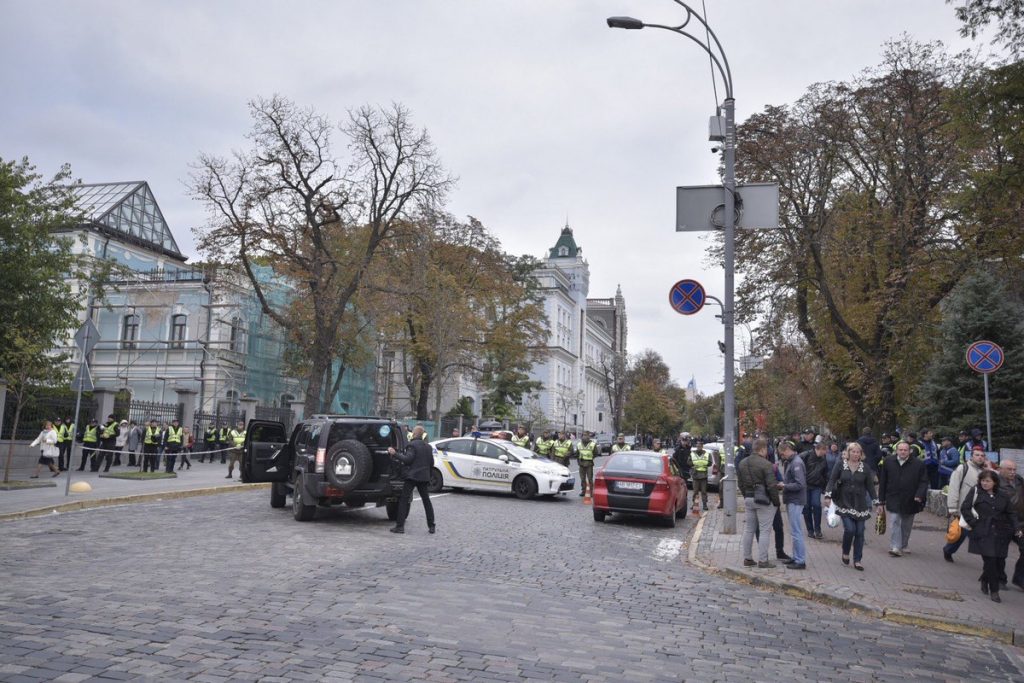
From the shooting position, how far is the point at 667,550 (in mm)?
13414

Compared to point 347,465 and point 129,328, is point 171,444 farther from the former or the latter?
point 129,328

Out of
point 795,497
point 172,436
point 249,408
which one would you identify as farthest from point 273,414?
point 795,497

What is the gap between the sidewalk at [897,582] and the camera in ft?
28.4

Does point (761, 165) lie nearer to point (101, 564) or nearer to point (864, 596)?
point (864, 596)

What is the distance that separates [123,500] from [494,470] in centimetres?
866

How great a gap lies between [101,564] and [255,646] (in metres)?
4.24

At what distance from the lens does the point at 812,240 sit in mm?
26562

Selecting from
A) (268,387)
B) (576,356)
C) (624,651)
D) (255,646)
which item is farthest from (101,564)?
(576,356)

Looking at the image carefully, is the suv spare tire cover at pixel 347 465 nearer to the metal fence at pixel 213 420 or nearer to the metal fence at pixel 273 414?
the metal fence at pixel 213 420

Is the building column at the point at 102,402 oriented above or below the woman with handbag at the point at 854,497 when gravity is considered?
above

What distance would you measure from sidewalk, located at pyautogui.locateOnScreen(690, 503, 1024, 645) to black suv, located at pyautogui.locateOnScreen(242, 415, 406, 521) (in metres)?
5.45

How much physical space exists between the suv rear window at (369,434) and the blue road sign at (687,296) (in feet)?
18.5

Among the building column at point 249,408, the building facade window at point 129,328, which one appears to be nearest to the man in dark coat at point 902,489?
the building column at point 249,408

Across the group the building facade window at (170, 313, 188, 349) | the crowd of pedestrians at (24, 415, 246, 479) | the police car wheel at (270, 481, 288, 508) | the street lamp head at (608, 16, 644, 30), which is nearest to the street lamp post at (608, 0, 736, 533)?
the street lamp head at (608, 16, 644, 30)
